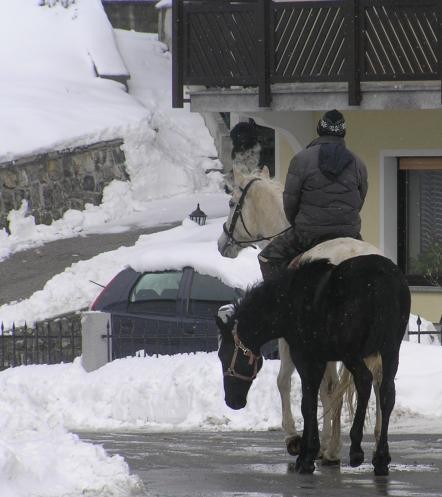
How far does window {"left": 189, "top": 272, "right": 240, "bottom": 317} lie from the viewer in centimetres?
1805

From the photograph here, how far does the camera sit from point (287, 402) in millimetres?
11961

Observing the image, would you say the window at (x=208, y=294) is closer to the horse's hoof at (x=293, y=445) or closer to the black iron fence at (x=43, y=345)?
the black iron fence at (x=43, y=345)

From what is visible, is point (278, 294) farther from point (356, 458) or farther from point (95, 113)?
point (95, 113)

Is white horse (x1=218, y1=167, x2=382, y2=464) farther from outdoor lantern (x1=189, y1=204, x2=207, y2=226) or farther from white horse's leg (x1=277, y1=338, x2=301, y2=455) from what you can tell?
outdoor lantern (x1=189, y1=204, x2=207, y2=226)

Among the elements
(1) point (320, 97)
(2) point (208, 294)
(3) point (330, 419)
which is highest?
(1) point (320, 97)

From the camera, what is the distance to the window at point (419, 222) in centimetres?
2345

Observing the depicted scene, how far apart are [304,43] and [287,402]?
34.4 feet

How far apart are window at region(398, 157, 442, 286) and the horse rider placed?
1172cm

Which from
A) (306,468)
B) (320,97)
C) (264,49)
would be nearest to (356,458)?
(306,468)

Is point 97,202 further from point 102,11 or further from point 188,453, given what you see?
point 188,453

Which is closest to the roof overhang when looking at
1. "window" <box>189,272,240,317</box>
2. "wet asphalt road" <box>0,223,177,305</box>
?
"window" <box>189,272,240,317</box>

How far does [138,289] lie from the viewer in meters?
18.8

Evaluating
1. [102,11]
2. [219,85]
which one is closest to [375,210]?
[219,85]

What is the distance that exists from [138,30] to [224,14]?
690 inches
